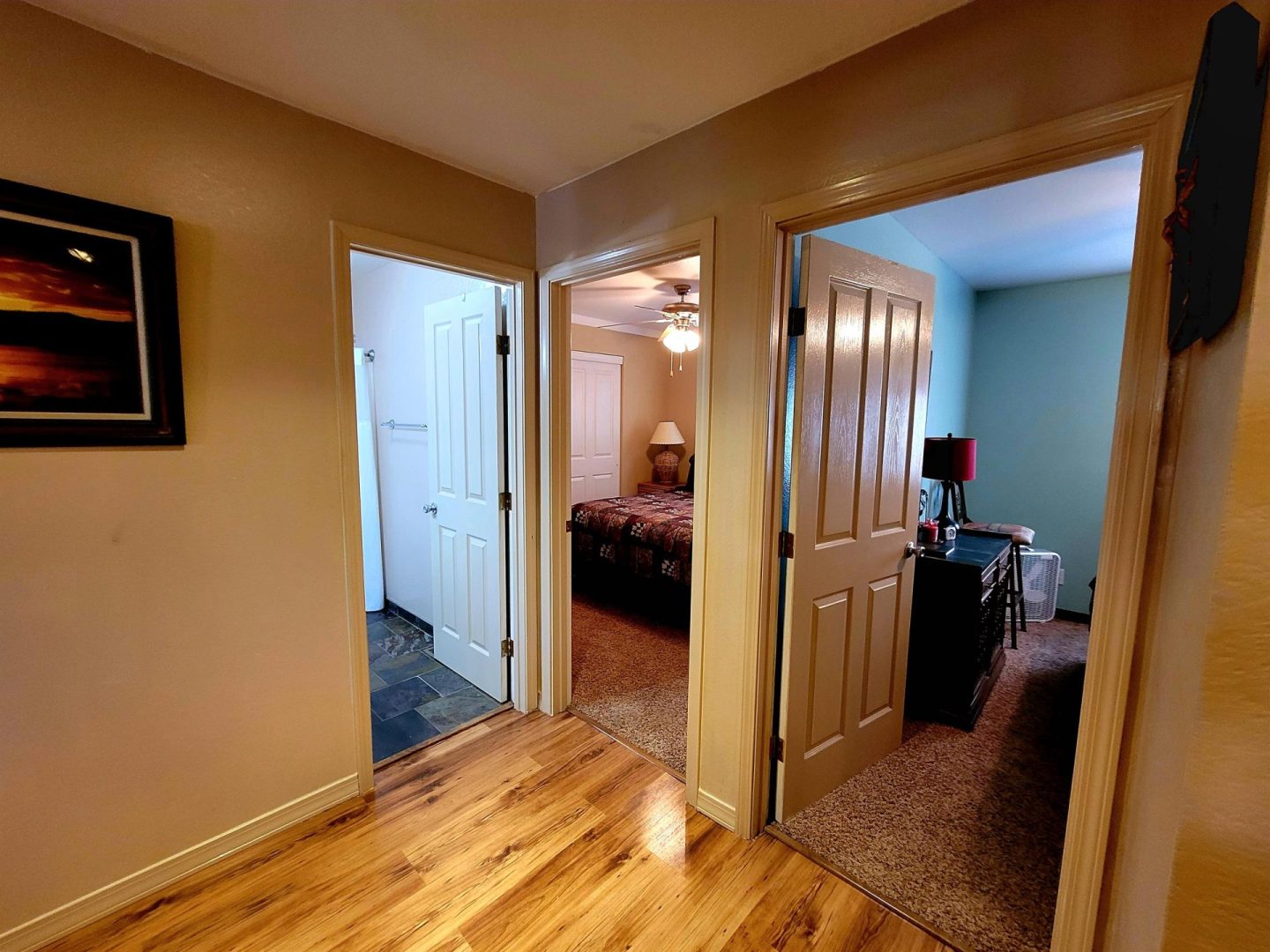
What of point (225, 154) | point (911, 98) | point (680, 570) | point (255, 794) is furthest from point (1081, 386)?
point (255, 794)

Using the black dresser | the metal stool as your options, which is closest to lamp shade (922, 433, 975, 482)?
the black dresser

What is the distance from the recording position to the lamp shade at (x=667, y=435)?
621cm

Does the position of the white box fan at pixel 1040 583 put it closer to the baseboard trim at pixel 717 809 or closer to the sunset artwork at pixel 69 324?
the baseboard trim at pixel 717 809

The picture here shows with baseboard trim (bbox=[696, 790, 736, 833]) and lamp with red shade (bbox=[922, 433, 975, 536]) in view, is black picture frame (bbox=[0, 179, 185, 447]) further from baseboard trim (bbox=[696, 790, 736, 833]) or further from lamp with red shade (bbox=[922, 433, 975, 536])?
lamp with red shade (bbox=[922, 433, 975, 536])

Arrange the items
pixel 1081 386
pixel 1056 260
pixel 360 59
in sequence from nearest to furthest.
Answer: pixel 360 59
pixel 1056 260
pixel 1081 386

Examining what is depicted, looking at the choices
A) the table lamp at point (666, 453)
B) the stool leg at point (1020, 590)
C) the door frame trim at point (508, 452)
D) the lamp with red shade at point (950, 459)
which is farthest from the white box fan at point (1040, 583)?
the door frame trim at point (508, 452)

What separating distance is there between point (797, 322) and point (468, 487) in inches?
70.0

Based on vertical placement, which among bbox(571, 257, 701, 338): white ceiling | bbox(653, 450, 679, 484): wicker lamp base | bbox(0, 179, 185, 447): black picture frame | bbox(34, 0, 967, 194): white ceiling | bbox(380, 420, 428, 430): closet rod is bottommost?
bbox(653, 450, 679, 484): wicker lamp base

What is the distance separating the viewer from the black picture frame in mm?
1312

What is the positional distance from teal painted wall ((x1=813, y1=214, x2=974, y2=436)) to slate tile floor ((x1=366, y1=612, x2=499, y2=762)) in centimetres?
→ 273

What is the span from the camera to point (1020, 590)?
368 cm

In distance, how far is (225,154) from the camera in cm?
159

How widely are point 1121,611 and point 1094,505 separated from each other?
11.7ft

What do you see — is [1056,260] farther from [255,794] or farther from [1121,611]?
[255,794]
